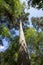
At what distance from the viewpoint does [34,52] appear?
23922 mm

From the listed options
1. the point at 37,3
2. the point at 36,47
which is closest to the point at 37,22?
the point at 36,47

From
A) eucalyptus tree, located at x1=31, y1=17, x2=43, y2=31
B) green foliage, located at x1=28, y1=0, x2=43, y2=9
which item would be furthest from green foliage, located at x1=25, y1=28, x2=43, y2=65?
green foliage, located at x1=28, y1=0, x2=43, y2=9

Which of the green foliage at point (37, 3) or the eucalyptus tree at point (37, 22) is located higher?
the green foliage at point (37, 3)

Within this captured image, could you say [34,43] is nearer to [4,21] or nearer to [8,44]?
[8,44]

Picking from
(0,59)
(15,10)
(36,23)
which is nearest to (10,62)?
(0,59)

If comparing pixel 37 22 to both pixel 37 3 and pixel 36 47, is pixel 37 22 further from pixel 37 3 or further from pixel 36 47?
pixel 37 3

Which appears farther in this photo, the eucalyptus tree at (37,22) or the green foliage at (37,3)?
the eucalyptus tree at (37,22)

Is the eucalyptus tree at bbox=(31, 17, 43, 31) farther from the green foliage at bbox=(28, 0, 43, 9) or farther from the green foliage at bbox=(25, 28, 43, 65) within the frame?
the green foliage at bbox=(28, 0, 43, 9)

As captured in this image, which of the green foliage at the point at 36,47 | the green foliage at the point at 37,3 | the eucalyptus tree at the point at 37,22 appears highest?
the green foliage at the point at 37,3

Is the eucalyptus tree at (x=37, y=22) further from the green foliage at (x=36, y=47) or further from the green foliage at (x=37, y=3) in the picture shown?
the green foliage at (x=37, y=3)

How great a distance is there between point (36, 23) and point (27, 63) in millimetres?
12352

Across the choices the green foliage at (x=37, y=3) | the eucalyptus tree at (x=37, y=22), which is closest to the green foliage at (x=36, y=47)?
the eucalyptus tree at (x=37, y=22)

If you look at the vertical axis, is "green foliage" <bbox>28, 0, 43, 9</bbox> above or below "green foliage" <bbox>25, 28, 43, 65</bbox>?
above

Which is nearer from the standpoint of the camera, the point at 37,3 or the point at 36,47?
the point at 37,3
